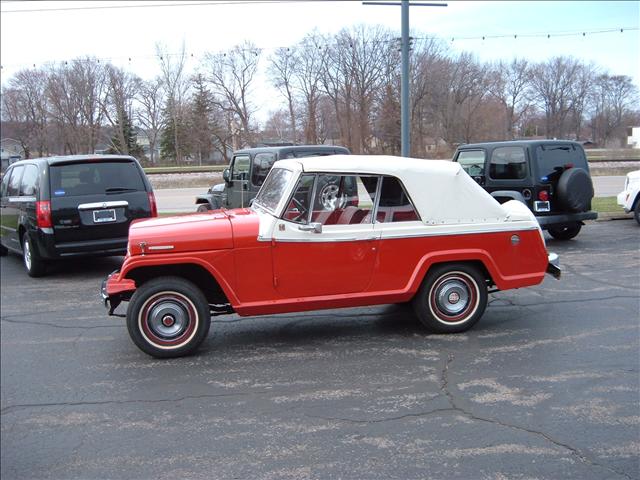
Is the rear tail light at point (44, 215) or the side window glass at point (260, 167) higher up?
the side window glass at point (260, 167)

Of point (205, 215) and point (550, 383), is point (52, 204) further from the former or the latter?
point (550, 383)

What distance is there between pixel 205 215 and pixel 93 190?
329cm

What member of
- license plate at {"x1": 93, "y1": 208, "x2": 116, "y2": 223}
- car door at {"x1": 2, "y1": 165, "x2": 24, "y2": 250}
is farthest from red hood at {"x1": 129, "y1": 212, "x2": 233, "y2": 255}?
car door at {"x1": 2, "y1": 165, "x2": 24, "y2": 250}

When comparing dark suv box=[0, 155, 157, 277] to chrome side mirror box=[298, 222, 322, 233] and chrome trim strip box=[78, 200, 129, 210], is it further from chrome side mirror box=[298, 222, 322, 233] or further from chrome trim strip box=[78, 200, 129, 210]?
chrome side mirror box=[298, 222, 322, 233]

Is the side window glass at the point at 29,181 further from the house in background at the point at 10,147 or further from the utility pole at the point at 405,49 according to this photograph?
the utility pole at the point at 405,49

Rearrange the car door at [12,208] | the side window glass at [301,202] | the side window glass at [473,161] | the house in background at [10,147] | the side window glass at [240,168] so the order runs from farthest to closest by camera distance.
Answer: the side window glass at [240,168], the side window glass at [473,161], the house in background at [10,147], the car door at [12,208], the side window glass at [301,202]

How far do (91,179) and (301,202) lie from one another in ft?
14.1

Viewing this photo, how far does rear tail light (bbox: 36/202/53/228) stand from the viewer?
775 cm

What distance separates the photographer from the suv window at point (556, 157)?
10211 millimetres

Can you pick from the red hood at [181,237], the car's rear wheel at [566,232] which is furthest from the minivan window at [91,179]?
the car's rear wheel at [566,232]

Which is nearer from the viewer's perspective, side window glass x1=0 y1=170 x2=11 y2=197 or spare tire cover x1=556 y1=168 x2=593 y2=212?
side window glass x1=0 y1=170 x2=11 y2=197

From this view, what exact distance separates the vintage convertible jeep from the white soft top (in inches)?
0.4

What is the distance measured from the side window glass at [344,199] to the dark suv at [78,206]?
394 cm

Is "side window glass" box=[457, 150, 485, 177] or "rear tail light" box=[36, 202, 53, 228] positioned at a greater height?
"side window glass" box=[457, 150, 485, 177]
